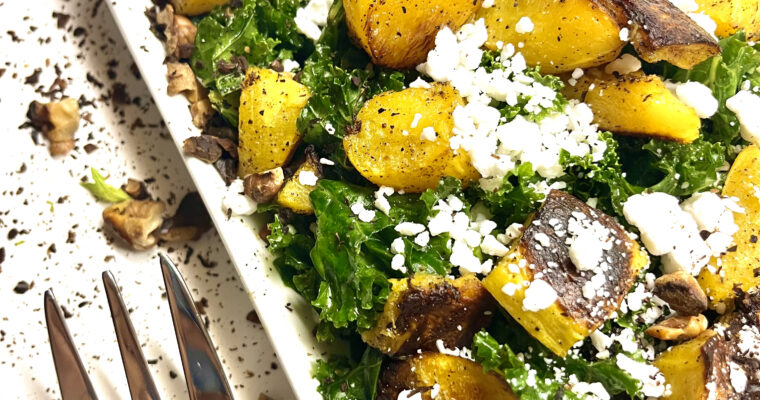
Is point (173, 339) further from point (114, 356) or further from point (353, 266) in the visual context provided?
point (353, 266)

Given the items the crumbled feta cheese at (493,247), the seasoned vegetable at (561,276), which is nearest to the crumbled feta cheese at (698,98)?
the seasoned vegetable at (561,276)

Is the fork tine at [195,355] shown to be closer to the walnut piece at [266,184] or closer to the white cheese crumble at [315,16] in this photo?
the walnut piece at [266,184]

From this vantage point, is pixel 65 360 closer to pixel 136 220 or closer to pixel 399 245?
pixel 136 220

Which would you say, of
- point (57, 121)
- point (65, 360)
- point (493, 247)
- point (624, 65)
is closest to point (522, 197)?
point (493, 247)

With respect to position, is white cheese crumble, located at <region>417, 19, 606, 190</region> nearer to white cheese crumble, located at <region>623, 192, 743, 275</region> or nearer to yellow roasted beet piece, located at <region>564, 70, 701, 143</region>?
yellow roasted beet piece, located at <region>564, 70, 701, 143</region>

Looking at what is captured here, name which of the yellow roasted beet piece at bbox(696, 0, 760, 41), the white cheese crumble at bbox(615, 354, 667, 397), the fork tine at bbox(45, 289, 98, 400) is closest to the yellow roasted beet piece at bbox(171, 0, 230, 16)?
the fork tine at bbox(45, 289, 98, 400)
